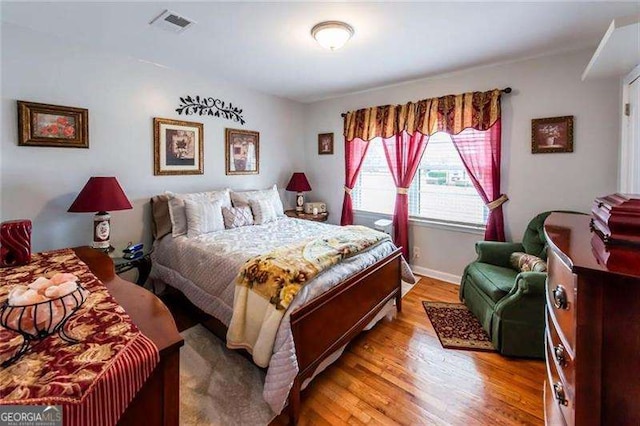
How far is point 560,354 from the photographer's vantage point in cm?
102

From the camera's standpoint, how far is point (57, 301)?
887mm

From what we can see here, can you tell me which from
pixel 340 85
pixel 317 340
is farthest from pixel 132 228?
pixel 340 85

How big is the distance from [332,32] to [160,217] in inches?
94.9

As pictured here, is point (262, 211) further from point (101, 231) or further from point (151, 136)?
point (101, 231)

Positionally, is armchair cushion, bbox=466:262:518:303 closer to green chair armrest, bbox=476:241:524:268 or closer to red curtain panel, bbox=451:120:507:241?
green chair armrest, bbox=476:241:524:268

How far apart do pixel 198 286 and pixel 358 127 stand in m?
2.92

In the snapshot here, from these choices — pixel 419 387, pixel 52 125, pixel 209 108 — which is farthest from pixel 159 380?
pixel 209 108

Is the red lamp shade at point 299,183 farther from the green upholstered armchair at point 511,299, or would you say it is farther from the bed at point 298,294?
the green upholstered armchair at point 511,299

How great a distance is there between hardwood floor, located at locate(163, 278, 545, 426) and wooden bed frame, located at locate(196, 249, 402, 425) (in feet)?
0.57

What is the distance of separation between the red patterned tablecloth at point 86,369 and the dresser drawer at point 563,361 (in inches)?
49.8

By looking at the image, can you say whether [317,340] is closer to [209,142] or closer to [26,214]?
[26,214]

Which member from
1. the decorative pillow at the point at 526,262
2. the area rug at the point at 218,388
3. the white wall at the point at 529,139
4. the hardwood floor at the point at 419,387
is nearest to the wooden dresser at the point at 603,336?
the hardwood floor at the point at 419,387

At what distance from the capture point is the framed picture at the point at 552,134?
2.73m

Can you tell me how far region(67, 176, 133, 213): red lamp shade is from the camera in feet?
7.91
